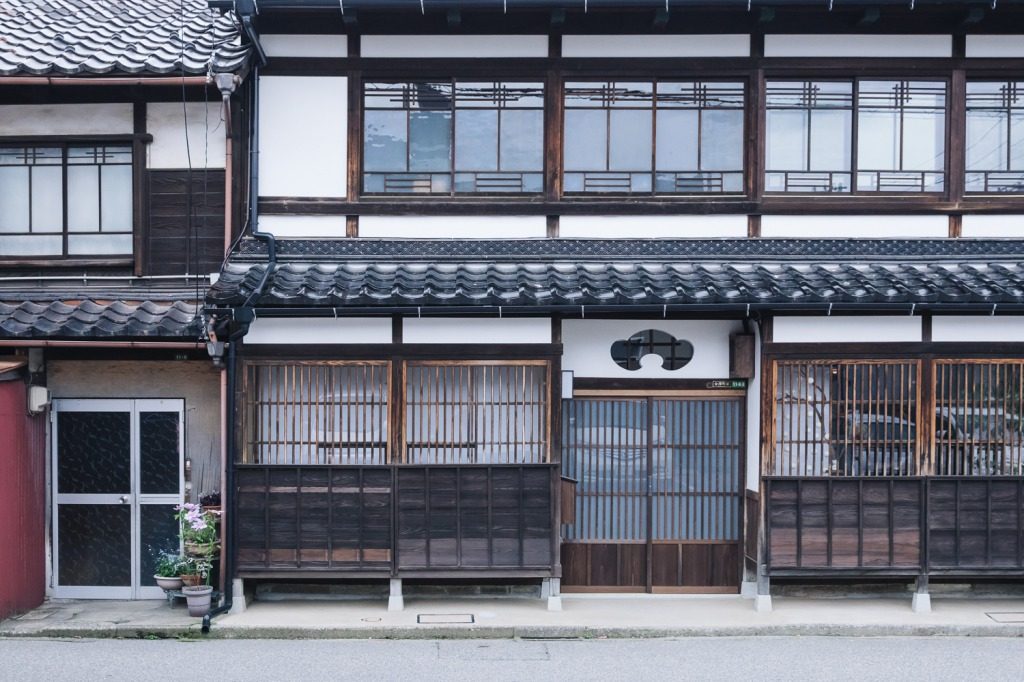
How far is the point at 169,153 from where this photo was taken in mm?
11562

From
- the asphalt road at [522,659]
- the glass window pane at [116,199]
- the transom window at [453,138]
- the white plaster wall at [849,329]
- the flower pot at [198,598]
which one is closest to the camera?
the asphalt road at [522,659]

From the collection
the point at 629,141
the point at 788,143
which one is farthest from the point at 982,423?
the point at 629,141

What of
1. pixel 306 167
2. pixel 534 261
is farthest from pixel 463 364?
pixel 306 167

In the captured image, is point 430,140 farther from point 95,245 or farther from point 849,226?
point 849,226

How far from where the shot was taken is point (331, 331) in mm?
10648

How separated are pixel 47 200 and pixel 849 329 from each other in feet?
34.4

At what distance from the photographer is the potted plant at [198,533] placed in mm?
10500

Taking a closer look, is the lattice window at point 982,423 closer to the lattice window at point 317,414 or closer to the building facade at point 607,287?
the building facade at point 607,287

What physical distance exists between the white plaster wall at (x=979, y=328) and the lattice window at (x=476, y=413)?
4.82 m

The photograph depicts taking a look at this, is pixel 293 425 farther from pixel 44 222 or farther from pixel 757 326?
pixel 757 326

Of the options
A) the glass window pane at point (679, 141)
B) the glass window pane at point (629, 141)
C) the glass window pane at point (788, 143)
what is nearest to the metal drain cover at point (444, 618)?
the glass window pane at point (629, 141)

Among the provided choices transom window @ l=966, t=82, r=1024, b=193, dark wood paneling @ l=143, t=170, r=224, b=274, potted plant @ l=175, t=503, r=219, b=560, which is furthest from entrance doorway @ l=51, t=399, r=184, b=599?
transom window @ l=966, t=82, r=1024, b=193

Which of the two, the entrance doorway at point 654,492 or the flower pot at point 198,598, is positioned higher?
the entrance doorway at point 654,492

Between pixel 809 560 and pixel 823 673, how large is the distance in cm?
201
